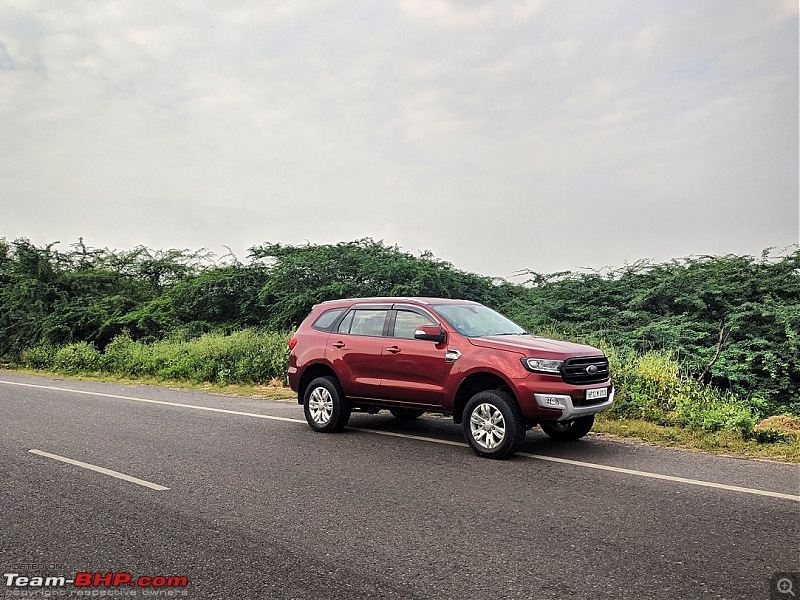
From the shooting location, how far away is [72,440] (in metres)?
9.57

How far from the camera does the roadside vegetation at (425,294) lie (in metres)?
10.8

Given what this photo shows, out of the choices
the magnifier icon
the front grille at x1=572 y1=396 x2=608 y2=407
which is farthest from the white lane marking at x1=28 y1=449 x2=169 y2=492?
the magnifier icon

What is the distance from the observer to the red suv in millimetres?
7984

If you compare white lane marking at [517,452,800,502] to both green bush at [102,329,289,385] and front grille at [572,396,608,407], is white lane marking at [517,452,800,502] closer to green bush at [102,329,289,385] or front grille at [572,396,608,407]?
front grille at [572,396,608,407]

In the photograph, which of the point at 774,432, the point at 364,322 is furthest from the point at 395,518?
the point at 774,432

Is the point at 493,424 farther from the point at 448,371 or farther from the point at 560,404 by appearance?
the point at 448,371

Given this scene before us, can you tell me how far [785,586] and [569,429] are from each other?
4.94 m

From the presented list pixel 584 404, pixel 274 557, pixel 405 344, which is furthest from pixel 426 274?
pixel 274 557

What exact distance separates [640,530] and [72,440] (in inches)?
301

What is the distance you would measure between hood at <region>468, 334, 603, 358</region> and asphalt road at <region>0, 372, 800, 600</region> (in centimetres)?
123

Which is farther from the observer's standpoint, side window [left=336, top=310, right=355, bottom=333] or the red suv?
side window [left=336, top=310, right=355, bottom=333]

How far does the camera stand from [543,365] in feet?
26.2

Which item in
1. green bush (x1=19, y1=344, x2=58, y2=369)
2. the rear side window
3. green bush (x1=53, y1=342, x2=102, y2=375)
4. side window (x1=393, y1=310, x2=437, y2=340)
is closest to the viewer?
side window (x1=393, y1=310, x2=437, y2=340)

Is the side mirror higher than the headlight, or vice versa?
the side mirror
